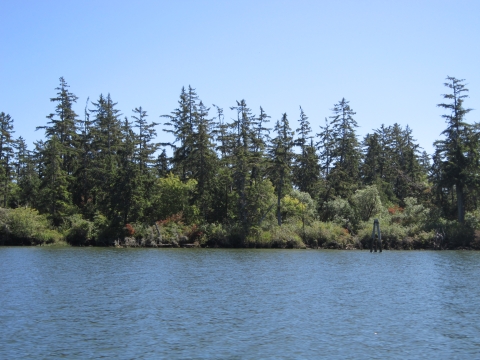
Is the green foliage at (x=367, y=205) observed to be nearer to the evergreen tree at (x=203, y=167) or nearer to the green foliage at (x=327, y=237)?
the green foliage at (x=327, y=237)

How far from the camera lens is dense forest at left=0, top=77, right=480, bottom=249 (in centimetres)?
6231

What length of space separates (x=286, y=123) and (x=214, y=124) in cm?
1827

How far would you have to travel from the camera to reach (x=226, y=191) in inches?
2714

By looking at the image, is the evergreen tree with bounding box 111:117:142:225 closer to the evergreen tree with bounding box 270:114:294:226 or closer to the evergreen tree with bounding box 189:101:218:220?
the evergreen tree with bounding box 189:101:218:220

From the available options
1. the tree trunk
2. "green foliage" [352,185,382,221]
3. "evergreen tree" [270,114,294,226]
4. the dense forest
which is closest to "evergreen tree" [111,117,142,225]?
the dense forest

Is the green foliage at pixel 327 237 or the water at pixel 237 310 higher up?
the green foliage at pixel 327 237

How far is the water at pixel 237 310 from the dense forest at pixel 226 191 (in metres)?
20.4

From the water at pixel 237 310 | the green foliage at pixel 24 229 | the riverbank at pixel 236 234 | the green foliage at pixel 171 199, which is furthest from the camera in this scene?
the green foliage at pixel 171 199

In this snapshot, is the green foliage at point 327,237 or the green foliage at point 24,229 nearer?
the green foliage at point 327,237

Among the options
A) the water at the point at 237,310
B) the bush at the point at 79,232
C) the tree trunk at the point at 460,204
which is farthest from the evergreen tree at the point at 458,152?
the bush at the point at 79,232

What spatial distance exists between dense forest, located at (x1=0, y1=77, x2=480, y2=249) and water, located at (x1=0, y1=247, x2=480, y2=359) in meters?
20.4

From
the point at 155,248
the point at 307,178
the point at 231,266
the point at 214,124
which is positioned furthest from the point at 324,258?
the point at 214,124

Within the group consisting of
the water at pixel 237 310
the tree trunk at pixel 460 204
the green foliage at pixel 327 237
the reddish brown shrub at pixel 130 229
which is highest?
the tree trunk at pixel 460 204

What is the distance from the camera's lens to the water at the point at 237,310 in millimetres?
17188
